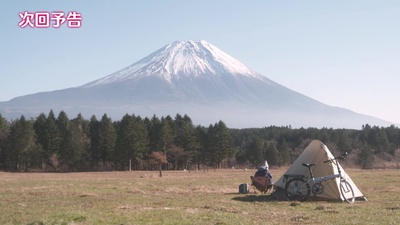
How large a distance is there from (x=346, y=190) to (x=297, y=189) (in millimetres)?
1937

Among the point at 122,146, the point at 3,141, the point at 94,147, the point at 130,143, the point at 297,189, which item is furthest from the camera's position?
the point at 94,147

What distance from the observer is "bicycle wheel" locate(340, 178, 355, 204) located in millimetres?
17766

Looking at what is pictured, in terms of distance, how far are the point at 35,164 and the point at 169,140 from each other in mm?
24077

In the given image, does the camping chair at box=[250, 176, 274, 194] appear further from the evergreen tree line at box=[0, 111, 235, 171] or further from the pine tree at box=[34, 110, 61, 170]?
the pine tree at box=[34, 110, 61, 170]

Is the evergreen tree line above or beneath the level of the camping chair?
above

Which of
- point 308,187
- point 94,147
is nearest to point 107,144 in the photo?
point 94,147

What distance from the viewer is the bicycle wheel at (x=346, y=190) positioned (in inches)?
699

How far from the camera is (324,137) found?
96.8 meters

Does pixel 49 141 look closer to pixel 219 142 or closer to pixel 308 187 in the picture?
pixel 219 142

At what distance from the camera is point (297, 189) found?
1825 cm

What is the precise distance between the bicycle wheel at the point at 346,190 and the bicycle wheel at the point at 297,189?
4.36 ft

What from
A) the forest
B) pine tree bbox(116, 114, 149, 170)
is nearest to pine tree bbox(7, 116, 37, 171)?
the forest

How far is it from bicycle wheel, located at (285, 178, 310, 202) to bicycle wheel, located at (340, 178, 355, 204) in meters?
1.33

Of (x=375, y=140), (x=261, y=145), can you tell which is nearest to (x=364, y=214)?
(x=261, y=145)
